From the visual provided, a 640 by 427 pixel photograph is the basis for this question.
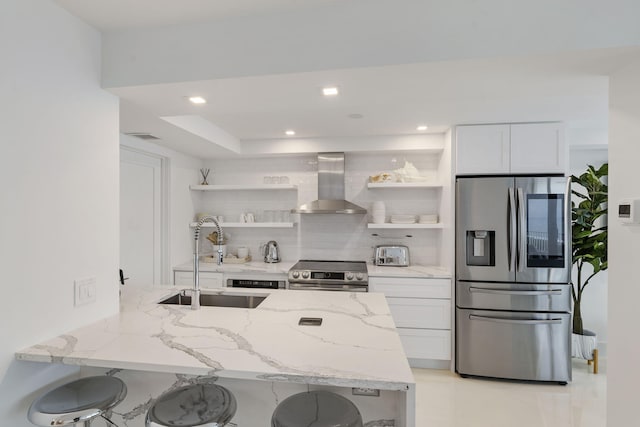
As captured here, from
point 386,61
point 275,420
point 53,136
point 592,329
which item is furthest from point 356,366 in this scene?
point 592,329

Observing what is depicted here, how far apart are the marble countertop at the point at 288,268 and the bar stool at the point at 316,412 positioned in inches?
76.9

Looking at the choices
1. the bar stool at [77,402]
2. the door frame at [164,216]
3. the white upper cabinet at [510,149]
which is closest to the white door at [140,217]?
the door frame at [164,216]

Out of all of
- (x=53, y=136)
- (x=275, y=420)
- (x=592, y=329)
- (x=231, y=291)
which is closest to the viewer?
(x=275, y=420)

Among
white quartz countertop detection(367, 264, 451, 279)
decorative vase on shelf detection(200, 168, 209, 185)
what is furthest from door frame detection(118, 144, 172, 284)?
white quartz countertop detection(367, 264, 451, 279)

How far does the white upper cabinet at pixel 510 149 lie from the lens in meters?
2.88

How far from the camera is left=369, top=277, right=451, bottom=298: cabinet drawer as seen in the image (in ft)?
10.2

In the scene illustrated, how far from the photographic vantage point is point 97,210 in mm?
1778

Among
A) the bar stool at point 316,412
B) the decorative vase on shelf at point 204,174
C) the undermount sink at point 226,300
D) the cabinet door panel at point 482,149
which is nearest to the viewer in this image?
the bar stool at point 316,412

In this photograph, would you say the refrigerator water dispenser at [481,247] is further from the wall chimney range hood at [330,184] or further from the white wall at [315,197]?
the wall chimney range hood at [330,184]

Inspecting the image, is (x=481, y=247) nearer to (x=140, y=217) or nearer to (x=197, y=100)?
(x=197, y=100)

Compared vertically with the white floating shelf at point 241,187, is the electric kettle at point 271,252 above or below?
below

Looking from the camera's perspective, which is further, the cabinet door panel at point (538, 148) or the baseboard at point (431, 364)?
the baseboard at point (431, 364)

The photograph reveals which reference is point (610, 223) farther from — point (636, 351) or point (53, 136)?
point (53, 136)

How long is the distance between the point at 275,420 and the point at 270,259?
271cm
